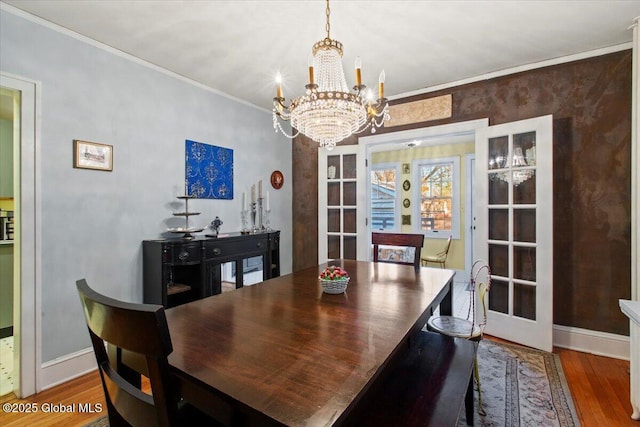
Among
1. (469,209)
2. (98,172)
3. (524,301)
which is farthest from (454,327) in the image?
(469,209)

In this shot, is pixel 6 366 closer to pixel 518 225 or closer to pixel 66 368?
pixel 66 368

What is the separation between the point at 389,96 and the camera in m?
3.71

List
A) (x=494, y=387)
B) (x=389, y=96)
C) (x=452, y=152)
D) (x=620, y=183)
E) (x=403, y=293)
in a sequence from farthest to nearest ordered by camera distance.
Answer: (x=452, y=152), (x=389, y=96), (x=620, y=183), (x=494, y=387), (x=403, y=293)

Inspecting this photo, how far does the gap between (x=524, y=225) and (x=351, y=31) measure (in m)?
2.33

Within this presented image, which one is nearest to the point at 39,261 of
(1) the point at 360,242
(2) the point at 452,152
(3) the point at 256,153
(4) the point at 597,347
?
(3) the point at 256,153

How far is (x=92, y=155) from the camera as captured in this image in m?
2.45

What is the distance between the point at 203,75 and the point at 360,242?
2587 mm

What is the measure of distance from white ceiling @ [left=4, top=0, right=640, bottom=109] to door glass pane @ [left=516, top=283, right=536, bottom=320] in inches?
84.4

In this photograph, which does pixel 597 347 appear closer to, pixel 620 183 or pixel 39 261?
pixel 620 183

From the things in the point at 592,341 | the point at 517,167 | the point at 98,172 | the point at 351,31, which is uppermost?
the point at 351,31

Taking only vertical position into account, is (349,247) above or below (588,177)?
below

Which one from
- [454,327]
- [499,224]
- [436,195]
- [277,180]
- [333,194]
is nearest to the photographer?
[454,327]

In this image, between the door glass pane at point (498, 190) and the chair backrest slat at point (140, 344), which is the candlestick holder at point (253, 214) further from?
the chair backrest slat at point (140, 344)

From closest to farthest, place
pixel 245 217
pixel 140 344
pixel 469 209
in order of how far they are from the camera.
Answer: pixel 140 344 < pixel 245 217 < pixel 469 209
